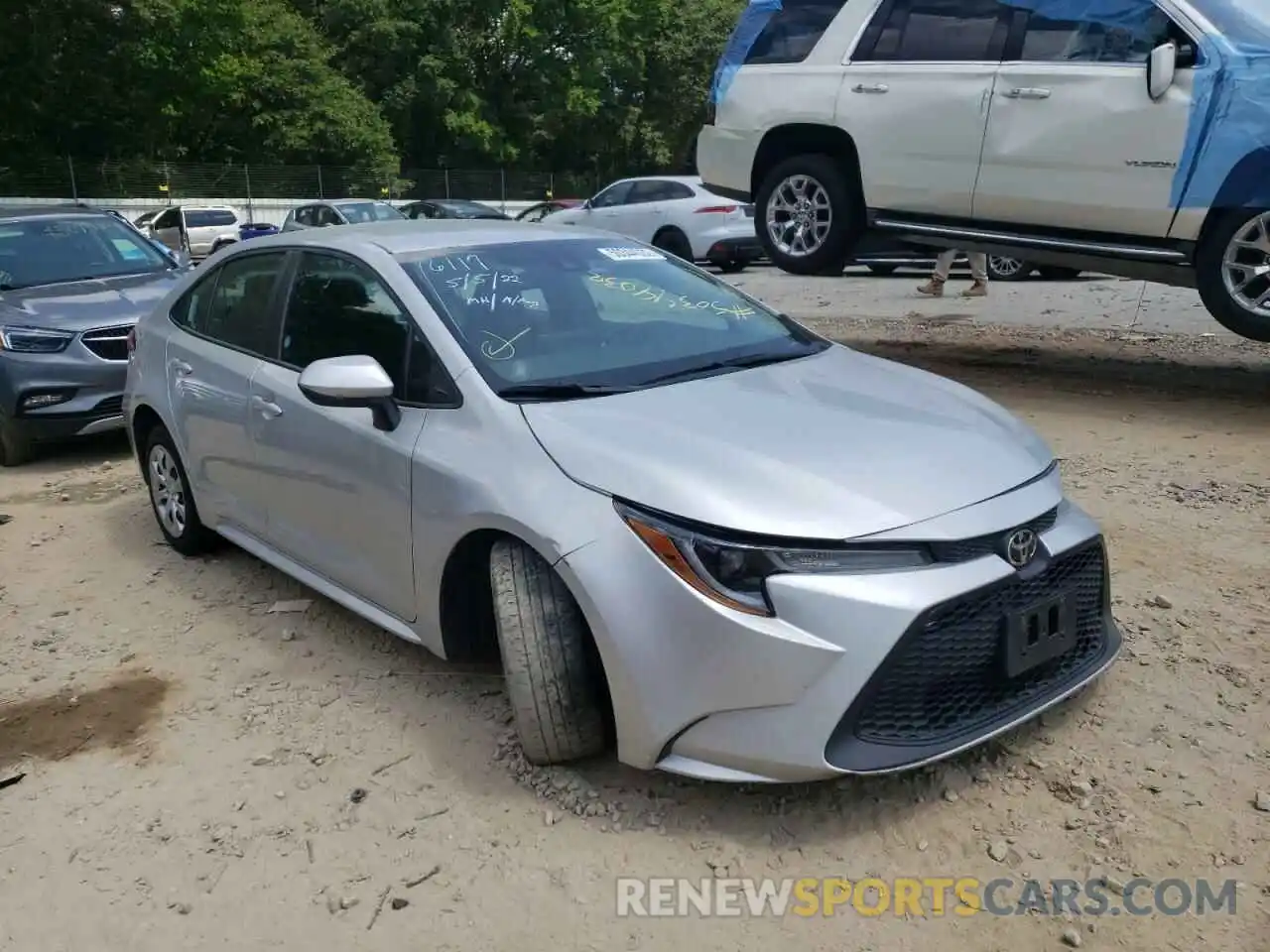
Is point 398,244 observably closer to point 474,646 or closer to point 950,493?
point 474,646

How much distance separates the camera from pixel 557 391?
10.6ft

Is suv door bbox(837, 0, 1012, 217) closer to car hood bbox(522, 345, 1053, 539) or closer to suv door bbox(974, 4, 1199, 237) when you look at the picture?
suv door bbox(974, 4, 1199, 237)

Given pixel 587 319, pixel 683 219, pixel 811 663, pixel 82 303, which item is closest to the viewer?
pixel 811 663

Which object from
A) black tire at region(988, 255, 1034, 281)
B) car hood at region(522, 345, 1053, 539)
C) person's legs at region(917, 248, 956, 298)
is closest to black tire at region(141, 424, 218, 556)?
car hood at region(522, 345, 1053, 539)

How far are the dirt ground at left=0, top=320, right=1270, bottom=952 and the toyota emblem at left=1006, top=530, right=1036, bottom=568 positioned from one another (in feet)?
2.07

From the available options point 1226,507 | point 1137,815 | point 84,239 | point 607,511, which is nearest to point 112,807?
point 607,511

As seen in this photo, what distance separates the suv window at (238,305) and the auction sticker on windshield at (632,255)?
4.21ft

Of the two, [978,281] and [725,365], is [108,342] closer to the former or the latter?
[725,365]

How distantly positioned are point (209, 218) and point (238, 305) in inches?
891

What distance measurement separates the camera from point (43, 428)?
22.4 feet

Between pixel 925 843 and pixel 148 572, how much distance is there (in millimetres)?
3710

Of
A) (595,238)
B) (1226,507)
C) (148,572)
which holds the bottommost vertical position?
(148,572)

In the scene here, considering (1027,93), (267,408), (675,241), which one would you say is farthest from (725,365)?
(675,241)

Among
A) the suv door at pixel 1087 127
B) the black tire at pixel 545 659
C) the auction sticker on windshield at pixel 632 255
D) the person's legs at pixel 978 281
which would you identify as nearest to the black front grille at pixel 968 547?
the black tire at pixel 545 659
